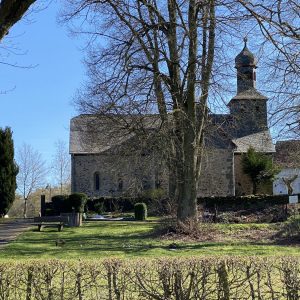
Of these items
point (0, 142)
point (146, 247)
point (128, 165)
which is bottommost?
point (146, 247)

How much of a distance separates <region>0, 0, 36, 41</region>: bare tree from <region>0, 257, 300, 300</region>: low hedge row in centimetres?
322

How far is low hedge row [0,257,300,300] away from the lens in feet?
22.0

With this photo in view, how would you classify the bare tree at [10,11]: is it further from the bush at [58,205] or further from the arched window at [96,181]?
the arched window at [96,181]

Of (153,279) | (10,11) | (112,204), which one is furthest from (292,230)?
(112,204)

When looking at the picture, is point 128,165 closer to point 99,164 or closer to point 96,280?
point 96,280

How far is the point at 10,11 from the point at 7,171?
35080 millimetres

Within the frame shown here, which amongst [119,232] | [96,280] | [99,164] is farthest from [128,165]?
[99,164]

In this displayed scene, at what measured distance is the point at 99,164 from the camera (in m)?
48.0

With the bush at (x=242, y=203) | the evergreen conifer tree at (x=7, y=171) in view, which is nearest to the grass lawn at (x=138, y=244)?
the bush at (x=242, y=203)

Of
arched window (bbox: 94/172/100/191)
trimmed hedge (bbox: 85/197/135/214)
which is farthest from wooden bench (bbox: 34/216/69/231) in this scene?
arched window (bbox: 94/172/100/191)

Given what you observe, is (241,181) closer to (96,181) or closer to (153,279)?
(96,181)

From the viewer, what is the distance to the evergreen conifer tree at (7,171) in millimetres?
39875

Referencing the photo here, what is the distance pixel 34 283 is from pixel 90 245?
35.6 feet

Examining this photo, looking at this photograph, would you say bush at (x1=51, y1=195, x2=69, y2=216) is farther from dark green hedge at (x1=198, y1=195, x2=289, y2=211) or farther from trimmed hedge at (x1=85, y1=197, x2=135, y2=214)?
dark green hedge at (x1=198, y1=195, x2=289, y2=211)
